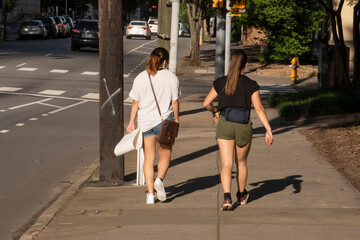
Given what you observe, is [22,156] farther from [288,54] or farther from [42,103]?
[288,54]

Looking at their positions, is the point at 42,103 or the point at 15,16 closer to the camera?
the point at 42,103

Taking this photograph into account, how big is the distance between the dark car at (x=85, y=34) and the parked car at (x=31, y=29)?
17.8 metres

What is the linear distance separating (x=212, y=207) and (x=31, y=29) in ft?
184

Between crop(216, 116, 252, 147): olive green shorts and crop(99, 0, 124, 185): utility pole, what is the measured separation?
2171 mm

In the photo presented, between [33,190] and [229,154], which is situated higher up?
[229,154]

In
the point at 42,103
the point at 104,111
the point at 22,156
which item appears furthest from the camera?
the point at 42,103

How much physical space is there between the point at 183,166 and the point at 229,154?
3159 millimetres

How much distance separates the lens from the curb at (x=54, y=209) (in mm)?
6992

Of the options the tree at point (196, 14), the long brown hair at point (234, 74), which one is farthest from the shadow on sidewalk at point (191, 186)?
the tree at point (196, 14)

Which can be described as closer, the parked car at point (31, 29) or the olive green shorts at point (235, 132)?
the olive green shorts at point (235, 132)

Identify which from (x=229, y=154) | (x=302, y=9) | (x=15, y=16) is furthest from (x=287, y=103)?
(x=15, y=16)

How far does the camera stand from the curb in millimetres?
6992

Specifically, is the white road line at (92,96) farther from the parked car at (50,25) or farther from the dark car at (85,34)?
the parked car at (50,25)

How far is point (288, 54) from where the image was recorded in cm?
3425
